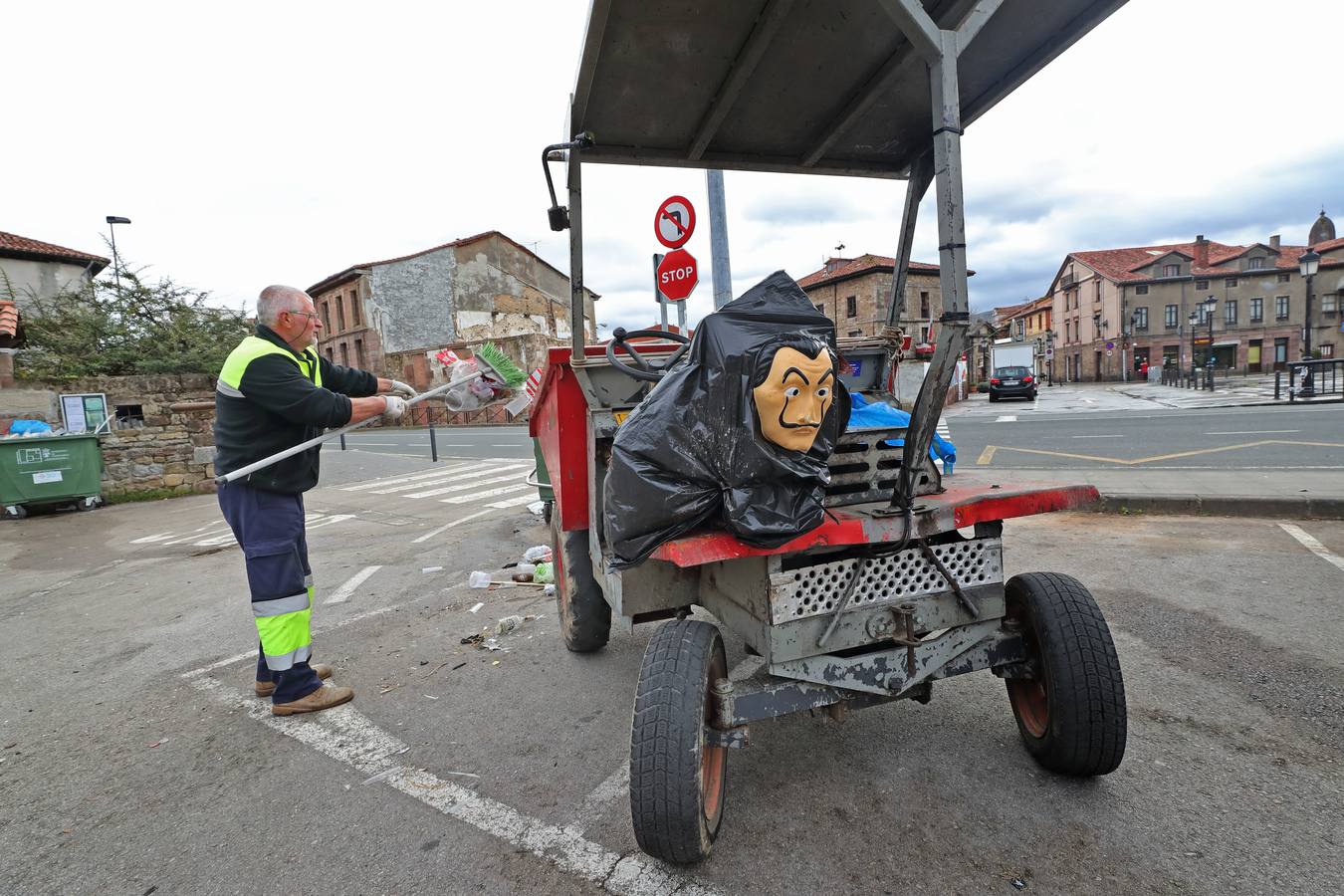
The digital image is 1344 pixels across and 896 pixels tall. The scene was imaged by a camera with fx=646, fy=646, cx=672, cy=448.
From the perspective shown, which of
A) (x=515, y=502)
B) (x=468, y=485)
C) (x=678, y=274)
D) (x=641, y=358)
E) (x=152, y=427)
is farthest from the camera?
(x=152, y=427)

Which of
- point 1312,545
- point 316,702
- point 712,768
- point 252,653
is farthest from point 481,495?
point 1312,545

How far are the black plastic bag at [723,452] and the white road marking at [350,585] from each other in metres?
3.94

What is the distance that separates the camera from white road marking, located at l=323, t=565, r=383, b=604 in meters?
4.87

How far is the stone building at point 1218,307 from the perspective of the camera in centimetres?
4834

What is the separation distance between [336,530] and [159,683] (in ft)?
14.1

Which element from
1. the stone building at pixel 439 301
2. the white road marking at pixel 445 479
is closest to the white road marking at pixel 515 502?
the white road marking at pixel 445 479

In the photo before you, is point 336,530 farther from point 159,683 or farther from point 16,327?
point 16,327

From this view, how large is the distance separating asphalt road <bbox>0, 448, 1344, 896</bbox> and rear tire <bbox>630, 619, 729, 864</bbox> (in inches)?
8.2

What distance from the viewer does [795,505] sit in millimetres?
1701

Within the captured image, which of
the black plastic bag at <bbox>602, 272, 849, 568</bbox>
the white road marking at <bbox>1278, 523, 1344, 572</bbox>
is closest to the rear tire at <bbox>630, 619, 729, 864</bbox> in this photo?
the black plastic bag at <bbox>602, 272, 849, 568</bbox>

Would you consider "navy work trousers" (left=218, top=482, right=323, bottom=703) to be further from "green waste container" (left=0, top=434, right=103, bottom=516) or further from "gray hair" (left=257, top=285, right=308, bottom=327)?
"green waste container" (left=0, top=434, right=103, bottom=516)

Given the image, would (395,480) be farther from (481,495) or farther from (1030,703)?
(1030,703)

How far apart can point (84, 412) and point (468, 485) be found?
20.7 feet

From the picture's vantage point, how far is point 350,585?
5223 millimetres
